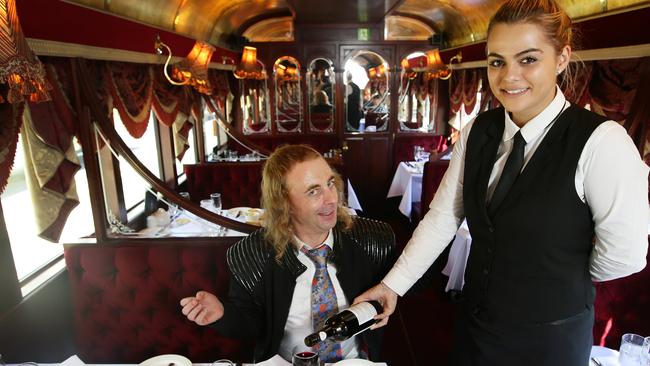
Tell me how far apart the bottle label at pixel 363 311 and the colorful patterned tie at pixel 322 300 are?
0.23 metres

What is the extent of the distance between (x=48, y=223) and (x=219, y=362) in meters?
1.60

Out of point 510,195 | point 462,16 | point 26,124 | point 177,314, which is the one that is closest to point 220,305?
point 177,314

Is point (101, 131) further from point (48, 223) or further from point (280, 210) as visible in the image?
point (280, 210)

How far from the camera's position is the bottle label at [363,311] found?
152 cm

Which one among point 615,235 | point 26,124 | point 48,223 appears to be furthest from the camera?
point 48,223

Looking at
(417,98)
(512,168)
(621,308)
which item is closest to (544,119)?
(512,168)

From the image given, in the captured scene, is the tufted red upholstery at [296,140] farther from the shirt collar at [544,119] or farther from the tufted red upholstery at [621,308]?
the shirt collar at [544,119]

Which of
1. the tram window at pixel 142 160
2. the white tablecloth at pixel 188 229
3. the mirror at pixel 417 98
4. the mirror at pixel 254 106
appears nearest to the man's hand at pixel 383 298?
the white tablecloth at pixel 188 229

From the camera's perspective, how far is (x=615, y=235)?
3.78 feet

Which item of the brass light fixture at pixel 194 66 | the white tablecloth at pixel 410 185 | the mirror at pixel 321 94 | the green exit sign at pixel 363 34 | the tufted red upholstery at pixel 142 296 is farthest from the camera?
the mirror at pixel 321 94

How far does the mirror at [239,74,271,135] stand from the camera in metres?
7.91

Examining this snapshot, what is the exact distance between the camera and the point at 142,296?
7.40ft

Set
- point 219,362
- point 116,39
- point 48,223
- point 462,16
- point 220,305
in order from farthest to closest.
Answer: point 462,16 < point 116,39 < point 48,223 < point 220,305 < point 219,362

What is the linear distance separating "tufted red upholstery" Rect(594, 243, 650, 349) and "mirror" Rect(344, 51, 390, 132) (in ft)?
18.8
